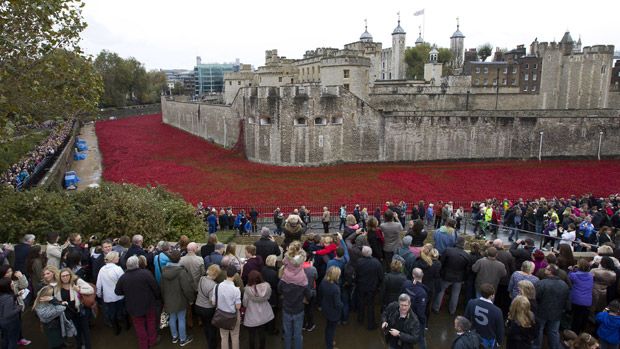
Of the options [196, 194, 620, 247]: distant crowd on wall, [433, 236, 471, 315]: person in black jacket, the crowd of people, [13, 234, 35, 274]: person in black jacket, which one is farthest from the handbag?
[196, 194, 620, 247]: distant crowd on wall

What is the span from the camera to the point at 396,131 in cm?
3400

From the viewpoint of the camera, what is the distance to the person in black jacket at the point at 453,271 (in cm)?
732

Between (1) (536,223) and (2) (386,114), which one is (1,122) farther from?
(2) (386,114)

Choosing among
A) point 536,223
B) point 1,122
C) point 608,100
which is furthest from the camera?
point 608,100

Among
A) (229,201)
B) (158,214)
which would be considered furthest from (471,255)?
(229,201)

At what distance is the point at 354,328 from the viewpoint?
24.1 ft

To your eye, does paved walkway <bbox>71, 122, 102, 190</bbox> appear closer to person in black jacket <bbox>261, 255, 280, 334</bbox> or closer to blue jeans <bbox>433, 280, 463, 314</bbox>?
→ person in black jacket <bbox>261, 255, 280, 334</bbox>

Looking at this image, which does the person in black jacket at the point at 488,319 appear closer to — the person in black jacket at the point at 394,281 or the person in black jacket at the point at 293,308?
the person in black jacket at the point at 394,281

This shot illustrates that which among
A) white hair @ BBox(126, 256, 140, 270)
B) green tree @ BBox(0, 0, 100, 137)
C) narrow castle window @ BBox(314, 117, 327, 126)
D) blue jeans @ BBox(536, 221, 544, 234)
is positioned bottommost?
blue jeans @ BBox(536, 221, 544, 234)

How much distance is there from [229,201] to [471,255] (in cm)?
1700

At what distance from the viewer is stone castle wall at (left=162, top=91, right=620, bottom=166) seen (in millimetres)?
32062

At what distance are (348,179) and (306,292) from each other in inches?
878

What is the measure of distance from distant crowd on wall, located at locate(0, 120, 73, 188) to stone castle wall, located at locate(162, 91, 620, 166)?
13578 millimetres

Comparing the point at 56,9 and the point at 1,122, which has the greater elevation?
the point at 56,9
